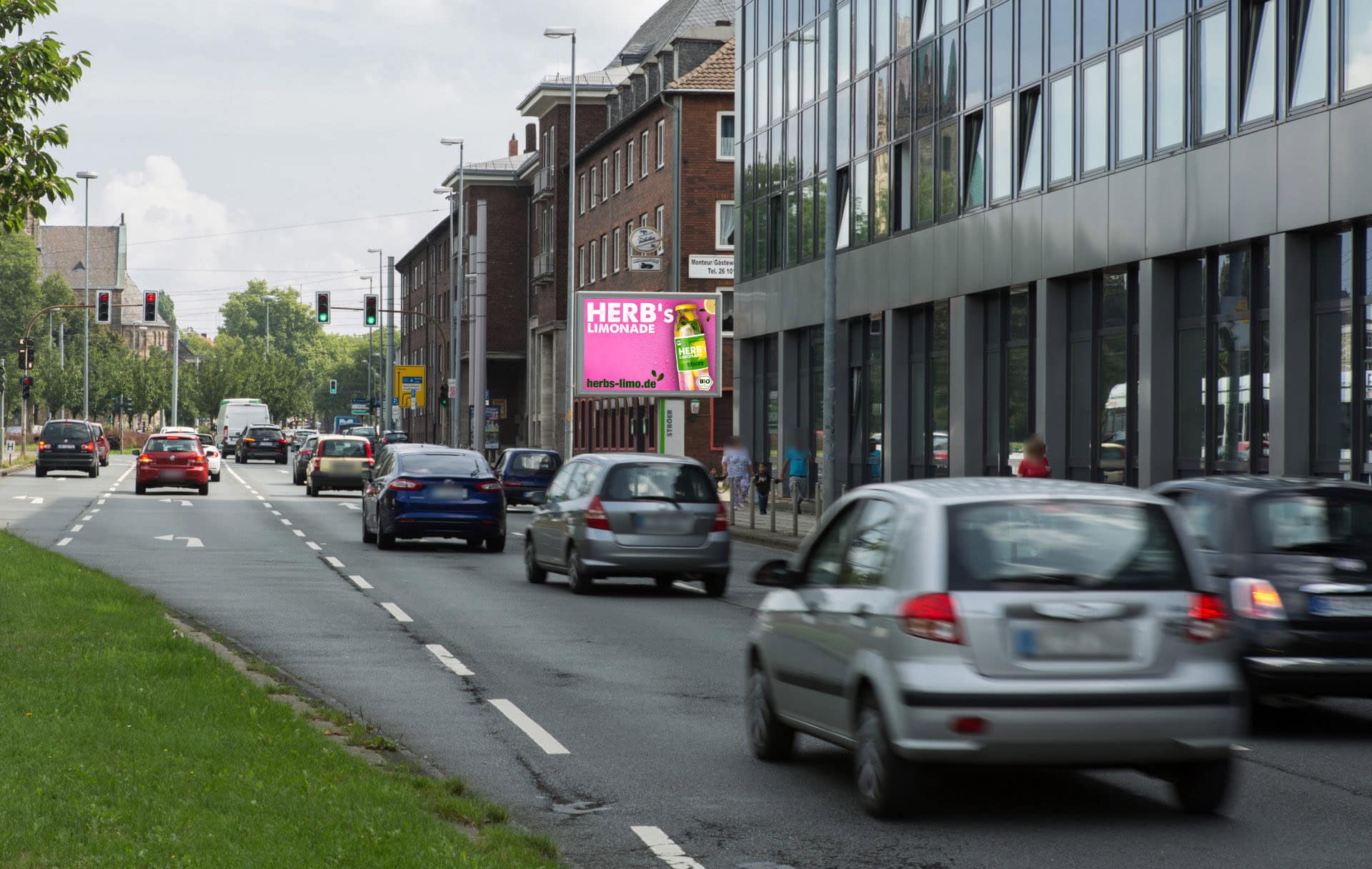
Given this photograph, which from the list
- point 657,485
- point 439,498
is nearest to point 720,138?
A: point 439,498

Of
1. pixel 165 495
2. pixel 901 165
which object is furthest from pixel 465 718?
pixel 165 495

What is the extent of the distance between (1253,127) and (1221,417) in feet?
12.1

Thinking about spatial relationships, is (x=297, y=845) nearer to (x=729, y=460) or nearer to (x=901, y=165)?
(x=901, y=165)

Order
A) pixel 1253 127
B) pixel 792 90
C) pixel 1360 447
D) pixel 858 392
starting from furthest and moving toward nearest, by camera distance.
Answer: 1. pixel 792 90
2. pixel 858 392
3. pixel 1253 127
4. pixel 1360 447

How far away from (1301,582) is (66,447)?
5351cm

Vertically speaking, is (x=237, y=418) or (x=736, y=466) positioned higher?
(x=237, y=418)

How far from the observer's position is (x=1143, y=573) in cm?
761

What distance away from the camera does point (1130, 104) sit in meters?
26.2

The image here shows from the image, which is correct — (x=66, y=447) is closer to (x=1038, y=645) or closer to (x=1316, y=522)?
(x=1316, y=522)

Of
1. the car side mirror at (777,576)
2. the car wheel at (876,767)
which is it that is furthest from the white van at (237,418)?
the car wheel at (876,767)

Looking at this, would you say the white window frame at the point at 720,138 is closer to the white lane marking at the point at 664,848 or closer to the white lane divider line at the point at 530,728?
the white lane divider line at the point at 530,728

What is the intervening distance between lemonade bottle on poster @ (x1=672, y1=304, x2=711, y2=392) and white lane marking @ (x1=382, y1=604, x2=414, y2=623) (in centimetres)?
2332

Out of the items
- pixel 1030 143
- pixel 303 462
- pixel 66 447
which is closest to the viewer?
pixel 1030 143

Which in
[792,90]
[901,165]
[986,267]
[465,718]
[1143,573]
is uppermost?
[792,90]
